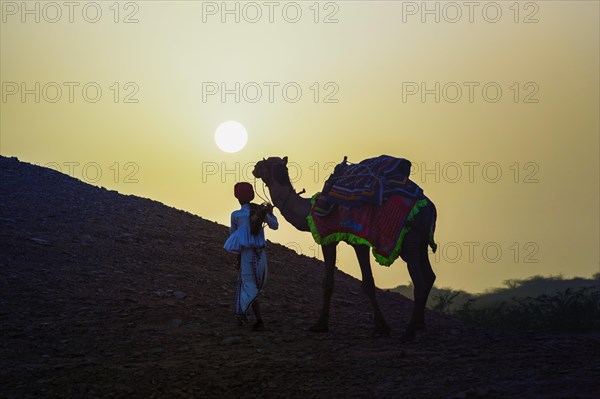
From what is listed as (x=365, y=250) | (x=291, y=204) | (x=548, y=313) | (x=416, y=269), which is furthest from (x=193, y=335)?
(x=548, y=313)

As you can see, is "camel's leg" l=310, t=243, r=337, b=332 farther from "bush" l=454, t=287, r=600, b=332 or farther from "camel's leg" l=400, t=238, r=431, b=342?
"bush" l=454, t=287, r=600, b=332

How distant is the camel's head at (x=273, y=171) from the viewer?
13.3 metres

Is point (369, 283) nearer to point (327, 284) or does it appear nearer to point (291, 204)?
point (327, 284)

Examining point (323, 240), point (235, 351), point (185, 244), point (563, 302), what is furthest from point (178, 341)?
point (563, 302)

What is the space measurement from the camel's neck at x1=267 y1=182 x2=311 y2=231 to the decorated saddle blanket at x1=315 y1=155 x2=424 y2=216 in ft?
1.66

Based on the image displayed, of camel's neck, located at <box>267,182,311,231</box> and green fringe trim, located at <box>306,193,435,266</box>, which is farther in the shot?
camel's neck, located at <box>267,182,311,231</box>

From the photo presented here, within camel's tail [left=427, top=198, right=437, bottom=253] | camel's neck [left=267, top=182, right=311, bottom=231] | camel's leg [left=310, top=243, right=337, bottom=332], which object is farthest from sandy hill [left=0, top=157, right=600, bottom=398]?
camel's neck [left=267, top=182, right=311, bottom=231]

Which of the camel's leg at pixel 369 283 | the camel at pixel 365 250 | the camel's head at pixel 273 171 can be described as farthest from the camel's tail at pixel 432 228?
the camel's head at pixel 273 171

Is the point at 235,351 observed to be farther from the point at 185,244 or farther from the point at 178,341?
the point at 185,244

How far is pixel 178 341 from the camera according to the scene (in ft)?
38.4

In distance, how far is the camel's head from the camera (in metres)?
13.3

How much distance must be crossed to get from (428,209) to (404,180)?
0.53 meters

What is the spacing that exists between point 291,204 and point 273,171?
1.92 ft

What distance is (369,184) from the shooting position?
1217 centimetres
